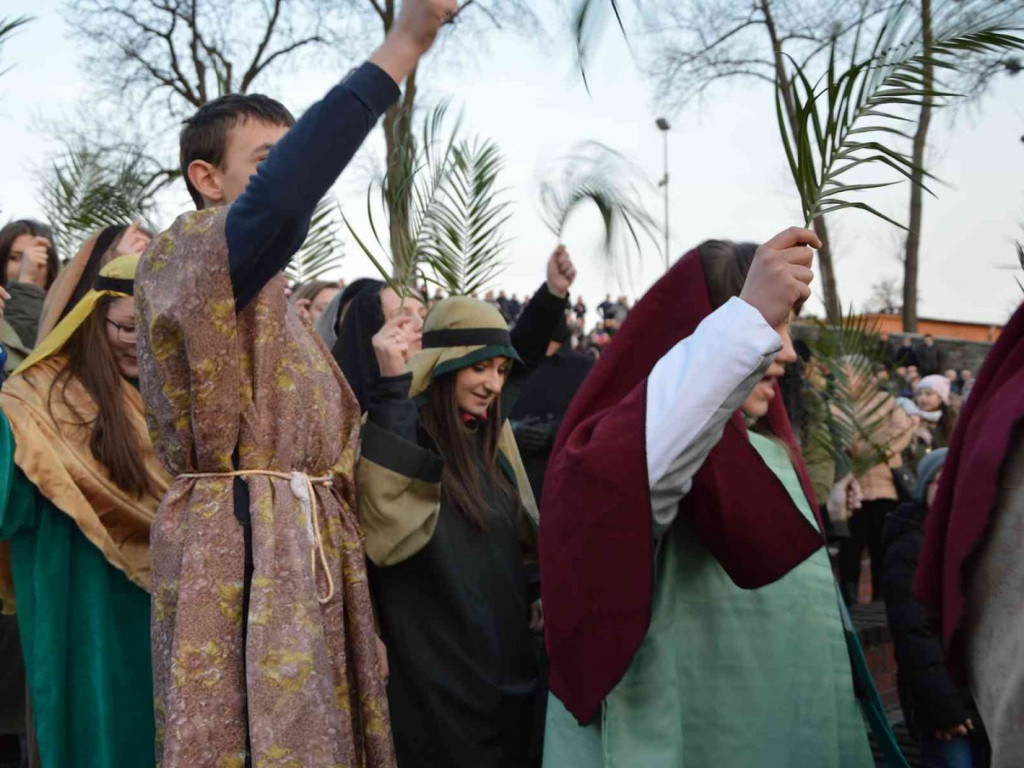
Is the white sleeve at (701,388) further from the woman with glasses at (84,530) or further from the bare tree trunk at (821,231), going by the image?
the woman with glasses at (84,530)

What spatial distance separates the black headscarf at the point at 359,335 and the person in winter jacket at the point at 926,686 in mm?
2220

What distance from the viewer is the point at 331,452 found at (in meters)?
2.69

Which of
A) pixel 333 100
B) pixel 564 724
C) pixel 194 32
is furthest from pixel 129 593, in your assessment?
pixel 194 32

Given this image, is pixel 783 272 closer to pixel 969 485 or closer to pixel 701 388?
pixel 701 388

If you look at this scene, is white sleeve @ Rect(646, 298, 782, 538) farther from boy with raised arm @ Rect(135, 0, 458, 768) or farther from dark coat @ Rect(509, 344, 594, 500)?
dark coat @ Rect(509, 344, 594, 500)

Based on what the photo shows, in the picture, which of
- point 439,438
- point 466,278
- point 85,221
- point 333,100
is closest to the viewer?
point 333,100

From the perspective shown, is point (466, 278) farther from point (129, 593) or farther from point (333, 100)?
point (333, 100)

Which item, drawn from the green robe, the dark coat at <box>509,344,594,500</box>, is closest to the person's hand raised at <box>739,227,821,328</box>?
the green robe

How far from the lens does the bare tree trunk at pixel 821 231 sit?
263cm

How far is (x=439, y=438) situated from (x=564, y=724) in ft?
4.76

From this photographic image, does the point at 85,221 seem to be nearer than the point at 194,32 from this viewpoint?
Yes

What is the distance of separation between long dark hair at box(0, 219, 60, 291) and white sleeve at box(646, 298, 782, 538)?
3.91m

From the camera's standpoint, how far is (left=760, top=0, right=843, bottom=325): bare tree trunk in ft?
8.63

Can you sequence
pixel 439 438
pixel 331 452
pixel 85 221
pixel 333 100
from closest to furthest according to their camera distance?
pixel 333 100 < pixel 331 452 < pixel 439 438 < pixel 85 221
